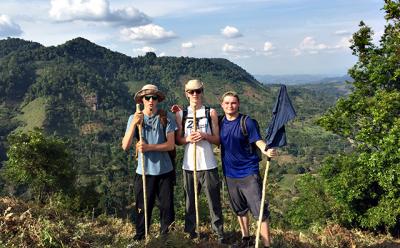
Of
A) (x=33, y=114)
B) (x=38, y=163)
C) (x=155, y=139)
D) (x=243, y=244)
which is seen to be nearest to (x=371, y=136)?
(x=243, y=244)

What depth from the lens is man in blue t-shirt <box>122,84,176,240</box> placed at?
227 inches

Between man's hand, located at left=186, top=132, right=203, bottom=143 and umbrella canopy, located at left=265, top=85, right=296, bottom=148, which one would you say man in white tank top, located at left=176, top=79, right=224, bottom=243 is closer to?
man's hand, located at left=186, top=132, right=203, bottom=143

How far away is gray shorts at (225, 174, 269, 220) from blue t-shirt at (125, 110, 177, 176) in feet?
3.66

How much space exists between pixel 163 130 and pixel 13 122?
182 meters

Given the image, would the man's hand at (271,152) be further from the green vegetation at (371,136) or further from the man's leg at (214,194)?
the green vegetation at (371,136)

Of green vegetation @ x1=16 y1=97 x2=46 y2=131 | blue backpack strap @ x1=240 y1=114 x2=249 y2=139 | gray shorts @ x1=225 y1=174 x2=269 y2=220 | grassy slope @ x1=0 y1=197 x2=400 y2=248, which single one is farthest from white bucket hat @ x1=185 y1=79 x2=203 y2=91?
green vegetation @ x1=16 y1=97 x2=46 y2=131

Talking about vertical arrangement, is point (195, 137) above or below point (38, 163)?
above

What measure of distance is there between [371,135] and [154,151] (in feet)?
32.6

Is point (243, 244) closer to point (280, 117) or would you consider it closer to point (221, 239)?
point (221, 239)

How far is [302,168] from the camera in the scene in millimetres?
142875

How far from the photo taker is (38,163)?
27.1 m

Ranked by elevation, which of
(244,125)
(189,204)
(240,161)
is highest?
(244,125)

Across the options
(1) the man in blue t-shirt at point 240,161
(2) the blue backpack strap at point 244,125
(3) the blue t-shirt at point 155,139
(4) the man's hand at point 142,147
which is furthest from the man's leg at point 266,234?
(4) the man's hand at point 142,147

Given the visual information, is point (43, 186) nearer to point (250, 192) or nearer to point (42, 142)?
point (42, 142)
